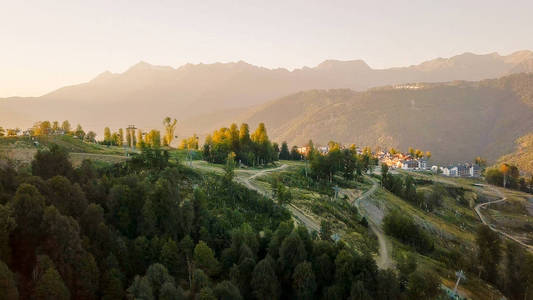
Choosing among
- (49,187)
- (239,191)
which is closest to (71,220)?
(49,187)

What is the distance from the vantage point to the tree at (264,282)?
30.8m

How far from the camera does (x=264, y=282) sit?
3092 cm

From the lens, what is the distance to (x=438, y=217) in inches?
3836

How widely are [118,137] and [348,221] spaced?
301ft

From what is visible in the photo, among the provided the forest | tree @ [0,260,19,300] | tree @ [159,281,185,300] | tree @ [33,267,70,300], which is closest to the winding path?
the forest

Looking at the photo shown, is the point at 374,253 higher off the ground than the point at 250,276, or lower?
lower

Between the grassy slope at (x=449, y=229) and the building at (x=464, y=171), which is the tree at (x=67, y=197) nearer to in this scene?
the grassy slope at (x=449, y=229)

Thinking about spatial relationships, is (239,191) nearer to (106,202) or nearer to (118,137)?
(106,202)

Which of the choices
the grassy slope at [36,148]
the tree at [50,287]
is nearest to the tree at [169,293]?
the tree at [50,287]

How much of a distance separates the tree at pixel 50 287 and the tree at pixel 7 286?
134 centimetres

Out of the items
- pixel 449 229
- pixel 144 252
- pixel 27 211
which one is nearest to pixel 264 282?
pixel 144 252

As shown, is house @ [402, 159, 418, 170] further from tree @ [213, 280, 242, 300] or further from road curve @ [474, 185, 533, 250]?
tree @ [213, 280, 242, 300]

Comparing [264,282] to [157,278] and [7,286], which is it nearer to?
[157,278]

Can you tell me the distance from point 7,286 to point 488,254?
61571 millimetres
